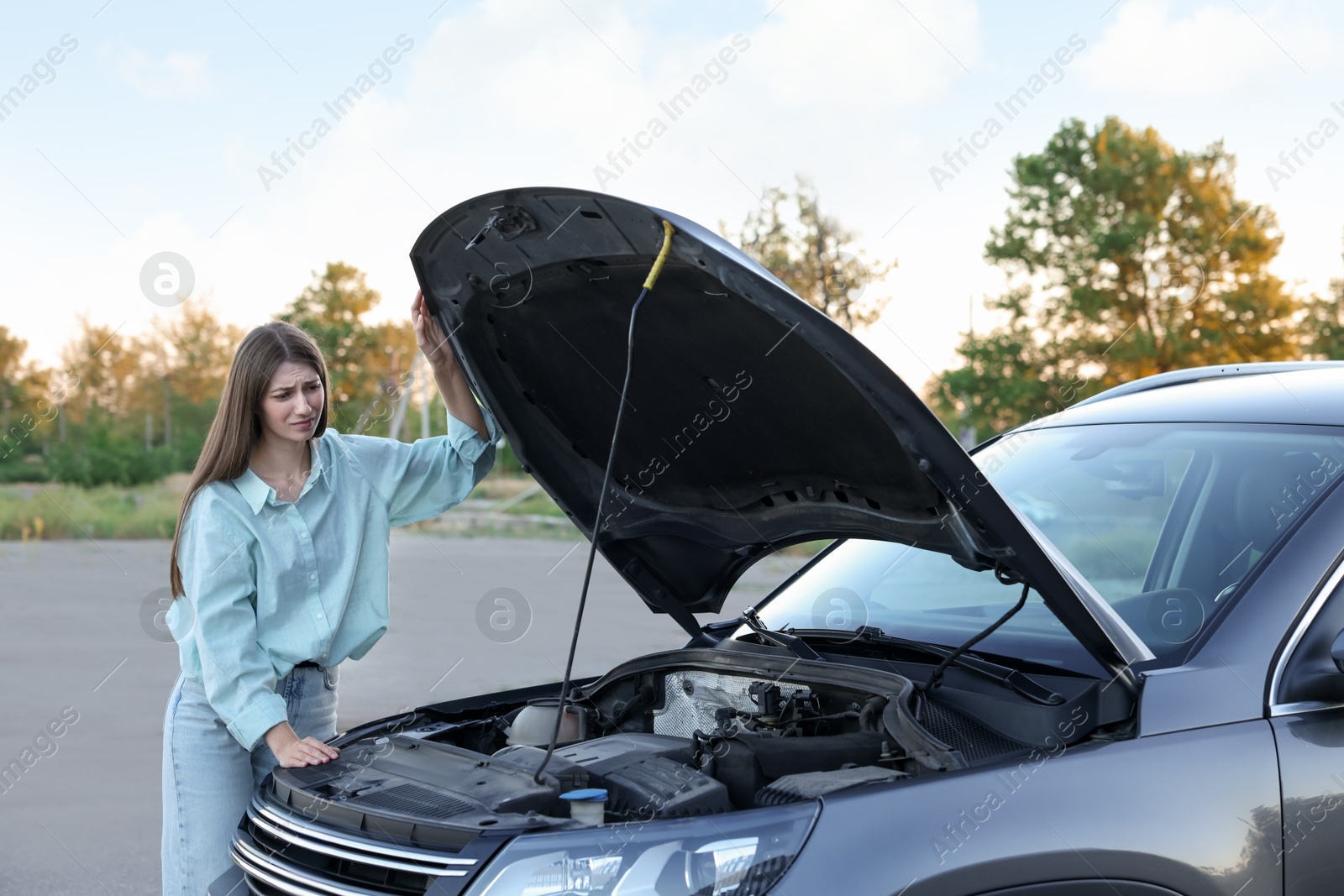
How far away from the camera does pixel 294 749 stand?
2639mm

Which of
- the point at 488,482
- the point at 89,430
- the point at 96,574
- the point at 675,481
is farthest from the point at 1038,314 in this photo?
the point at 675,481

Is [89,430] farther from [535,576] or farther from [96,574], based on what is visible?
[535,576]

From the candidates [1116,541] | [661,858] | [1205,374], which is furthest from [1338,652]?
[1205,374]

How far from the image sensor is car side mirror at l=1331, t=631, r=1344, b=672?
7.26ft

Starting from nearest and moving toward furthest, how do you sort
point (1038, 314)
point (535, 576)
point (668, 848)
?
1. point (668, 848)
2. point (535, 576)
3. point (1038, 314)

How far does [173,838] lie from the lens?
9.14 ft

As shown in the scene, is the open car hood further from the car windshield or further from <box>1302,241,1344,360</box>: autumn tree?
<box>1302,241,1344,360</box>: autumn tree

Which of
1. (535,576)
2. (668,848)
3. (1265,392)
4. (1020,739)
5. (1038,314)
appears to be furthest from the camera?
(1038,314)

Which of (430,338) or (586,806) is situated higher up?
(430,338)

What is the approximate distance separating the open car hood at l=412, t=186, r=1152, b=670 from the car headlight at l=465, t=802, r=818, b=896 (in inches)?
28.1

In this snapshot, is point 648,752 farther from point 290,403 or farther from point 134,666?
point 134,666

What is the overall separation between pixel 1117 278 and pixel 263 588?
25.2 meters

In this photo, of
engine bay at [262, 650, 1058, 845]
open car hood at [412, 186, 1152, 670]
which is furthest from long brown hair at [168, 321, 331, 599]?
engine bay at [262, 650, 1058, 845]

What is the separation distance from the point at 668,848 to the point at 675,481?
4.89 feet
